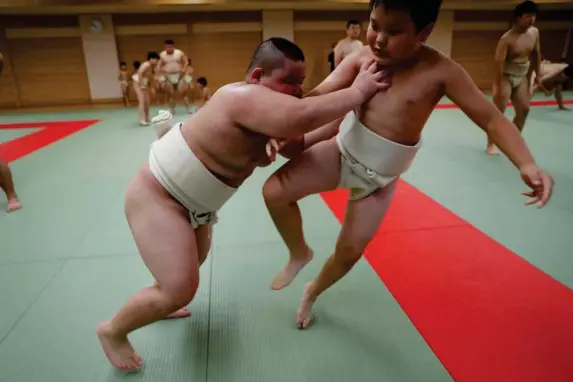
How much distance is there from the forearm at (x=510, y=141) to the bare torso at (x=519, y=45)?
3.96 meters

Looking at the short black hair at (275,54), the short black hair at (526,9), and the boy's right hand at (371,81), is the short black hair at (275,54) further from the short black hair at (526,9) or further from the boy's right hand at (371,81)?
the short black hair at (526,9)

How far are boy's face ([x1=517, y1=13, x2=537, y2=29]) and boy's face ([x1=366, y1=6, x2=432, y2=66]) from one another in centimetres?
401

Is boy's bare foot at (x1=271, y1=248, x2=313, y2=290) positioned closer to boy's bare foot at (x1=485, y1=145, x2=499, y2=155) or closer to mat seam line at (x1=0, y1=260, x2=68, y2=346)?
mat seam line at (x1=0, y1=260, x2=68, y2=346)

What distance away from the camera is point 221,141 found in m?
1.52

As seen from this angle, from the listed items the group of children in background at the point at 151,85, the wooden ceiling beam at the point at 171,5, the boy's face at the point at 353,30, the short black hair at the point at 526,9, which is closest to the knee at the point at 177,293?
the short black hair at the point at 526,9

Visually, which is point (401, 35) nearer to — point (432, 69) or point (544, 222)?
point (432, 69)

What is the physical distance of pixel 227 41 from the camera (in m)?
13.3

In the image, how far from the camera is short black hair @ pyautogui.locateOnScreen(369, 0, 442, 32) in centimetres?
136

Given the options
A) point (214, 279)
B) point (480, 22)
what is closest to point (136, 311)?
point (214, 279)

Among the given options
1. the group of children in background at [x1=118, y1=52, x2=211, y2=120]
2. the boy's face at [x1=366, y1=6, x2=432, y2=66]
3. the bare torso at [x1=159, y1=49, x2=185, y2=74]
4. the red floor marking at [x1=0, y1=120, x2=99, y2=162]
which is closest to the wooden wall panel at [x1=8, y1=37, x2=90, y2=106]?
the group of children in background at [x1=118, y1=52, x2=211, y2=120]

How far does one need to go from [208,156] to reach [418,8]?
956mm

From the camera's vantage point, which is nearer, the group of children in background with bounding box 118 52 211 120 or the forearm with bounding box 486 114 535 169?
the forearm with bounding box 486 114 535 169

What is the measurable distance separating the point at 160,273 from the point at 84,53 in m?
13.8

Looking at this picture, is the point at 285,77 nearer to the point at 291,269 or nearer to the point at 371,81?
the point at 371,81
